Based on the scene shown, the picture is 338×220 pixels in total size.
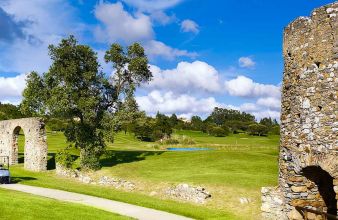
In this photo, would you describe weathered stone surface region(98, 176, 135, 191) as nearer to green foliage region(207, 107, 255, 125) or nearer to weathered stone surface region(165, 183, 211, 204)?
weathered stone surface region(165, 183, 211, 204)

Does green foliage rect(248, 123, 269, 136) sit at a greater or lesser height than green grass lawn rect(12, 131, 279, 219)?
greater

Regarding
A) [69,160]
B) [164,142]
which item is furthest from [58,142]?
[69,160]

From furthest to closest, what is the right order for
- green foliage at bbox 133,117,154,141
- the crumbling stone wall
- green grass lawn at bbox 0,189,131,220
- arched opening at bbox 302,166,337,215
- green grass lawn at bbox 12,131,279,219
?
green foliage at bbox 133,117,154,141 < green grass lawn at bbox 12,131,279,219 < green grass lawn at bbox 0,189,131,220 < arched opening at bbox 302,166,337,215 < the crumbling stone wall

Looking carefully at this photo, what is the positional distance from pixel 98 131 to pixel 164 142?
102ft

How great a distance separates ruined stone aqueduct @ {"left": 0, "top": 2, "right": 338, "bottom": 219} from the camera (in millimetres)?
11078

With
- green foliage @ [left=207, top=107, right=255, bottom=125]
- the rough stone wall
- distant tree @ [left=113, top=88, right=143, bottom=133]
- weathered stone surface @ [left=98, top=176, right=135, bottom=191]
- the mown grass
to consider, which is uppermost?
green foliage @ [left=207, top=107, right=255, bottom=125]

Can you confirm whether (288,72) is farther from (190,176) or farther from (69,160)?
(69,160)

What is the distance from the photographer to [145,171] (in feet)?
99.1

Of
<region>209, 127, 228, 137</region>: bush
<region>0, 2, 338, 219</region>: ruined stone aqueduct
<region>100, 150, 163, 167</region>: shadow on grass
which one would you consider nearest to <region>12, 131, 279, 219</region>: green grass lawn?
<region>100, 150, 163, 167</region>: shadow on grass

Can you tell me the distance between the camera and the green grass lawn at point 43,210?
52.0 ft

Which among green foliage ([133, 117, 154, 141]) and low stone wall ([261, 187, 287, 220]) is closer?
low stone wall ([261, 187, 287, 220])

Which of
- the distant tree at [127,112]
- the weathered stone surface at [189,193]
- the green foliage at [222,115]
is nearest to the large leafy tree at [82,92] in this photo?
the distant tree at [127,112]

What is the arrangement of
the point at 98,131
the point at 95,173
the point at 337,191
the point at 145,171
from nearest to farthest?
the point at 337,191 < the point at 145,171 < the point at 95,173 < the point at 98,131

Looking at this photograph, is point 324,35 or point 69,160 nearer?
point 324,35
